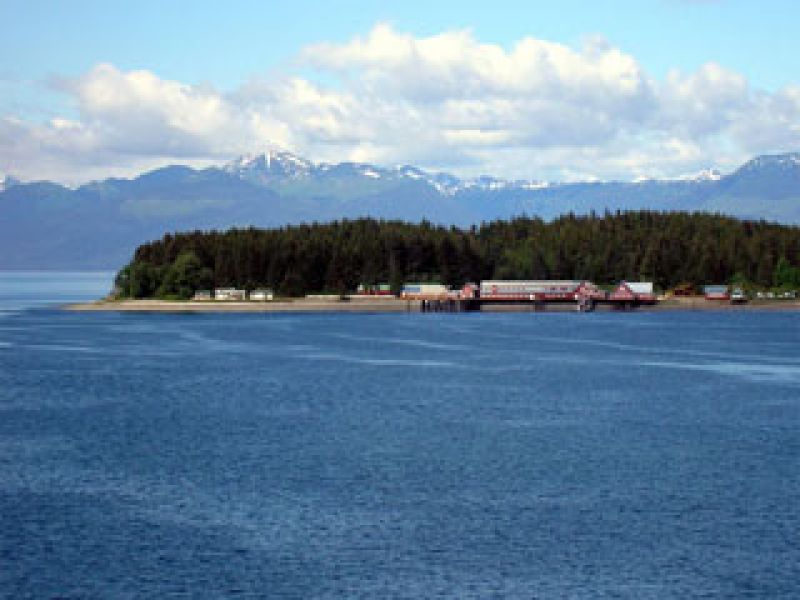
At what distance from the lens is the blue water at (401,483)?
143 ft

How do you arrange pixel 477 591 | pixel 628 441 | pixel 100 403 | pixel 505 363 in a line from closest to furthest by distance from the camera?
1. pixel 477 591
2. pixel 628 441
3. pixel 100 403
4. pixel 505 363

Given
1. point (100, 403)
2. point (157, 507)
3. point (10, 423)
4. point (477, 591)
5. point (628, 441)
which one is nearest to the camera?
point (477, 591)

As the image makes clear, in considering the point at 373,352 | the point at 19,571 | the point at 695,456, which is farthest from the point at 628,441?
the point at 373,352

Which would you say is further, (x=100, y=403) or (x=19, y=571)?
(x=100, y=403)

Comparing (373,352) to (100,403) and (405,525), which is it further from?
(405,525)

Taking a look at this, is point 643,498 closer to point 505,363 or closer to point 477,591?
point 477,591

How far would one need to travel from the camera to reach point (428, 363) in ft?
438

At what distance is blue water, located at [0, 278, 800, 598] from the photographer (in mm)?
43594

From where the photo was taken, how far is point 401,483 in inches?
2360

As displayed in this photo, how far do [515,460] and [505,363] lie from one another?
65306 millimetres

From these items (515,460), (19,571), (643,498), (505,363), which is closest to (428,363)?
(505,363)

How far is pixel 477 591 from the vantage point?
136 feet

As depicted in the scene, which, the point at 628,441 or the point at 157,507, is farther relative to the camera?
the point at 628,441

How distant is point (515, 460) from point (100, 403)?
A: 139ft
